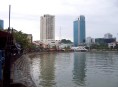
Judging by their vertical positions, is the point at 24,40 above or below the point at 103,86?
above

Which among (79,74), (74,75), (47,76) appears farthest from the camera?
(79,74)

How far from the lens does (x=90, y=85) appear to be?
26281mm

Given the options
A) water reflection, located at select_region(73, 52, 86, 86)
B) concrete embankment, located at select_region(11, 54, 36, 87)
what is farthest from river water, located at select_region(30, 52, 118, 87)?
concrete embankment, located at select_region(11, 54, 36, 87)

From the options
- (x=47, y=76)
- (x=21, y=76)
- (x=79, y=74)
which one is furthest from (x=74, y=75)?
(x=21, y=76)

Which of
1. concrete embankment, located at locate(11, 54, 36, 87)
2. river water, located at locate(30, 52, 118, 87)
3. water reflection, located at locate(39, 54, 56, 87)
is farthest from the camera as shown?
river water, located at locate(30, 52, 118, 87)

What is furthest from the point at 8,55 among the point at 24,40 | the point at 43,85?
the point at 24,40

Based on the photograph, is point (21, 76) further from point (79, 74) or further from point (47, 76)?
point (79, 74)

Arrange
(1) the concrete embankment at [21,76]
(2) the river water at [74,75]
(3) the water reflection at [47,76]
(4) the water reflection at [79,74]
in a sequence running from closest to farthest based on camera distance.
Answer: (1) the concrete embankment at [21,76]
(3) the water reflection at [47,76]
(2) the river water at [74,75]
(4) the water reflection at [79,74]

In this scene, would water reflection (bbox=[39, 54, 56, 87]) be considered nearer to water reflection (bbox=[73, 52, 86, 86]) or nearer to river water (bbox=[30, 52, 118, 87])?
river water (bbox=[30, 52, 118, 87])

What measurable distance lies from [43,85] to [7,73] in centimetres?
1152

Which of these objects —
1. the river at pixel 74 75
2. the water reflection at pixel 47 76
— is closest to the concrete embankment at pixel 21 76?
the river at pixel 74 75

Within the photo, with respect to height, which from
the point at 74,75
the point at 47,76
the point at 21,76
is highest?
the point at 21,76

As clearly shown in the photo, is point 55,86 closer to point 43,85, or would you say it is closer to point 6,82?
point 43,85

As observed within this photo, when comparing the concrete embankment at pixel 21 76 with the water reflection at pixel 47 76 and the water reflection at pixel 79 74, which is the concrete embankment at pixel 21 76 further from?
the water reflection at pixel 79 74
